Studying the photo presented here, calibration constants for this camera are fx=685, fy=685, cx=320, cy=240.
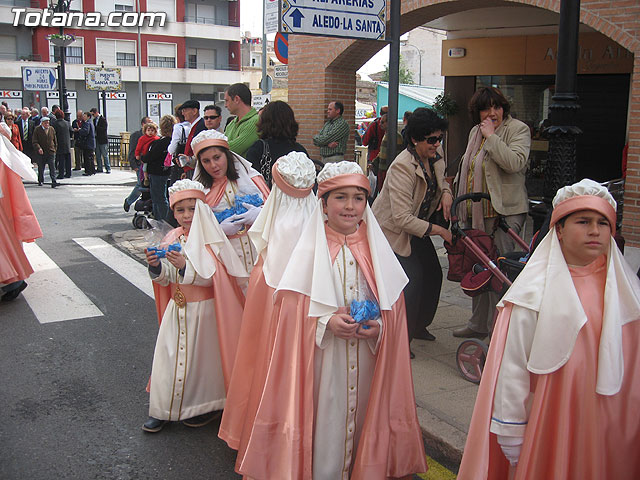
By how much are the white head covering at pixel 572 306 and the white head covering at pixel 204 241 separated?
217 centimetres

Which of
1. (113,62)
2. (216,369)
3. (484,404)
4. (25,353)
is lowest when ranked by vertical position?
(25,353)

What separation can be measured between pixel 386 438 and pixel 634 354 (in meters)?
1.24

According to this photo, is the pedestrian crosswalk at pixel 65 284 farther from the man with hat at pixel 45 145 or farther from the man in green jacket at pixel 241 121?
the man with hat at pixel 45 145

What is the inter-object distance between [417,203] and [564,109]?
147cm

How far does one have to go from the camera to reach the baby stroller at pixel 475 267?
478 cm

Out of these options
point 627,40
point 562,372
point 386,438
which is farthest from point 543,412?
point 627,40

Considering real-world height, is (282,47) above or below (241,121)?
above

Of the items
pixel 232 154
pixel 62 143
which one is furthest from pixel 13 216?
pixel 62 143

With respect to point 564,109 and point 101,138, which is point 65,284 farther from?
point 101,138

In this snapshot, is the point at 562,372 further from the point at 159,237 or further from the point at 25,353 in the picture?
the point at 25,353

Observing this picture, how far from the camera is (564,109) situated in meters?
4.21

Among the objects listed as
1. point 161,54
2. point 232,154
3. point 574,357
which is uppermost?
point 161,54

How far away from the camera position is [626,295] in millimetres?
2701

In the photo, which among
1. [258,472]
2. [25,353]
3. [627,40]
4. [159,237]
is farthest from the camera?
[627,40]
